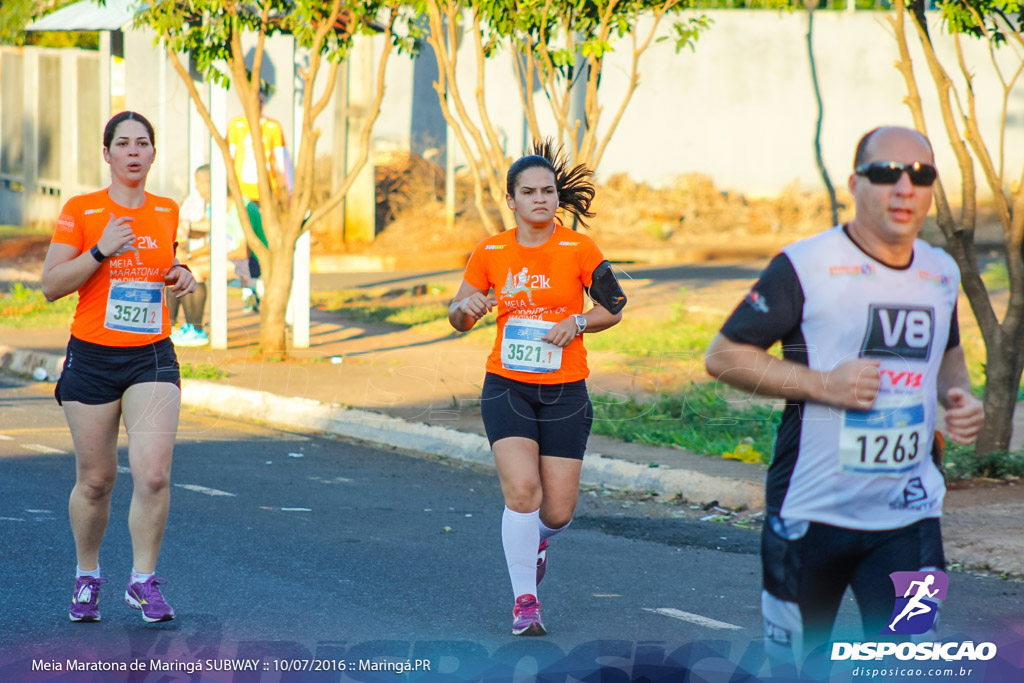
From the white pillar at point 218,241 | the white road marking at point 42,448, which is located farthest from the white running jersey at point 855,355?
the white pillar at point 218,241

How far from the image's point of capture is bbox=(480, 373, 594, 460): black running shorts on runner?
225 inches

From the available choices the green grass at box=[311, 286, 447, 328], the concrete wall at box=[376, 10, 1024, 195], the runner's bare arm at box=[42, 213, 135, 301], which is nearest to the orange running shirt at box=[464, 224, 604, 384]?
the runner's bare arm at box=[42, 213, 135, 301]

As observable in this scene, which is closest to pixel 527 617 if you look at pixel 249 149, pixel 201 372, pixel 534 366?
pixel 534 366

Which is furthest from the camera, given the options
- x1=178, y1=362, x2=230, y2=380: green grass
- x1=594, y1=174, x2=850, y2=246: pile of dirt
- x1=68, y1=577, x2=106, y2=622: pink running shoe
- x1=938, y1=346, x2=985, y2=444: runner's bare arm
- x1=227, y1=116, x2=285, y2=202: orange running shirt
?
x1=594, y1=174, x2=850, y2=246: pile of dirt

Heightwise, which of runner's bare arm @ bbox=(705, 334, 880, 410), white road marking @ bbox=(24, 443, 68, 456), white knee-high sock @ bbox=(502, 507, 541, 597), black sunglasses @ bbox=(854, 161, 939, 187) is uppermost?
black sunglasses @ bbox=(854, 161, 939, 187)

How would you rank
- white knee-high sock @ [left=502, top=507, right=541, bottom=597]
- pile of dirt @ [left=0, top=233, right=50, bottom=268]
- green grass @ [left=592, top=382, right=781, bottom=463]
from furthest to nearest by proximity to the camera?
pile of dirt @ [left=0, top=233, right=50, bottom=268] < green grass @ [left=592, top=382, right=781, bottom=463] < white knee-high sock @ [left=502, top=507, right=541, bottom=597]

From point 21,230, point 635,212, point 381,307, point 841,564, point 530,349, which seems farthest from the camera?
point 635,212

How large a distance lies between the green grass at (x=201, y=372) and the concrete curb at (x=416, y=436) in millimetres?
304

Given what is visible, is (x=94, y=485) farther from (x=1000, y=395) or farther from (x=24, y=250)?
(x=24, y=250)

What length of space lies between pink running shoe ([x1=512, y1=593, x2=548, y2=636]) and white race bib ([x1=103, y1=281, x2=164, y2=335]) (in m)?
1.87

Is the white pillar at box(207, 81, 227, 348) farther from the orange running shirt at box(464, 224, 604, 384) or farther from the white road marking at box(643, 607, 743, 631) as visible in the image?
the white road marking at box(643, 607, 743, 631)

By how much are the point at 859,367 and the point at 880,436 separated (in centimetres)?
22

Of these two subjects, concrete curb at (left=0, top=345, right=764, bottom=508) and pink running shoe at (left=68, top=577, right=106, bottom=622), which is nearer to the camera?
pink running shoe at (left=68, top=577, right=106, bottom=622)

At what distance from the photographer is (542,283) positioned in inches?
228
